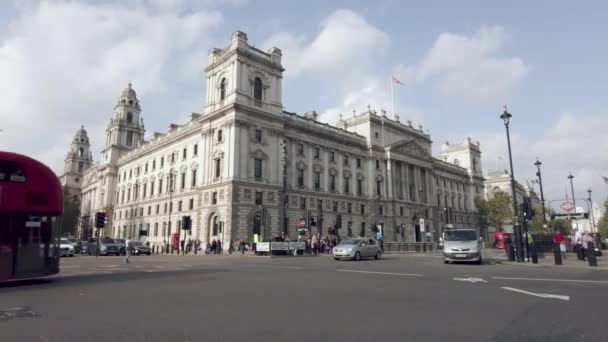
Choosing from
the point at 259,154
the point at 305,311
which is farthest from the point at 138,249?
the point at 305,311

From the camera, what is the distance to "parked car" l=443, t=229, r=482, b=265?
20.2 metres

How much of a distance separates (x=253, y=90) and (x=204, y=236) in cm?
1772

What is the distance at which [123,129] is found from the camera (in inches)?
3007

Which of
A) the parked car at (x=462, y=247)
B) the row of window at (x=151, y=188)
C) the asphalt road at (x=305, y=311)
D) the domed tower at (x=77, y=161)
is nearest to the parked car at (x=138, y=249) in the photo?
the row of window at (x=151, y=188)

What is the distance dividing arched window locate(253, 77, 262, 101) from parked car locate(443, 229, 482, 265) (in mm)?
29955

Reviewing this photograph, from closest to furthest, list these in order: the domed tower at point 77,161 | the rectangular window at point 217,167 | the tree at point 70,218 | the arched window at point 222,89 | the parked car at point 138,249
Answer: the parked car at point 138,249 → the rectangular window at point 217,167 → the arched window at point 222,89 → the tree at point 70,218 → the domed tower at point 77,161

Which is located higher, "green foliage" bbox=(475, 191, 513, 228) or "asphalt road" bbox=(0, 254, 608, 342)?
"green foliage" bbox=(475, 191, 513, 228)

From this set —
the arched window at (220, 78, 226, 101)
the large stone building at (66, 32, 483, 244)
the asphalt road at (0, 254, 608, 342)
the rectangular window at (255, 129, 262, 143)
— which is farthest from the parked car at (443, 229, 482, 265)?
the arched window at (220, 78, 226, 101)

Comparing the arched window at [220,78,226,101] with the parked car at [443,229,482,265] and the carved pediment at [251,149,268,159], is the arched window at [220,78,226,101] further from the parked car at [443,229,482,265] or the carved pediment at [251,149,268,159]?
the parked car at [443,229,482,265]

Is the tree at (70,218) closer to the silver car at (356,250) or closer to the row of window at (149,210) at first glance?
the row of window at (149,210)

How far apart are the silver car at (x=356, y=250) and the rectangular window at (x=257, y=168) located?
20392 mm

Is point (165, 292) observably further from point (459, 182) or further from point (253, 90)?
point (459, 182)

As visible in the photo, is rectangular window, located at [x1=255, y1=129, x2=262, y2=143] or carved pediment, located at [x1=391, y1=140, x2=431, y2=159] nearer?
rectangular window, located at [x1=255, y1=129, x2=262, y2=143]

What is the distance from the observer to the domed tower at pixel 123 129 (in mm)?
75750
